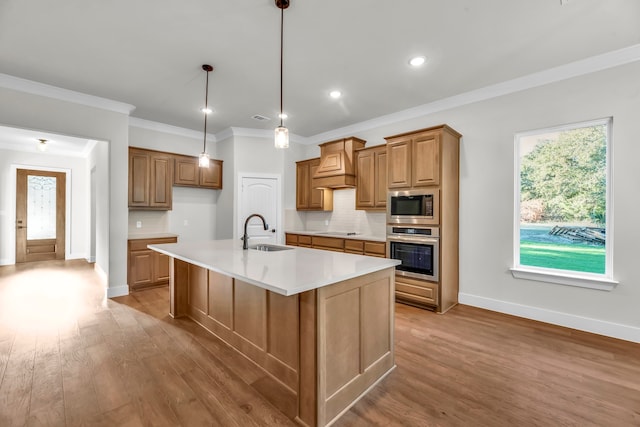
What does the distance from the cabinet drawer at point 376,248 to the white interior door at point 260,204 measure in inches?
83.0

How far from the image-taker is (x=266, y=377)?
214 centimetres

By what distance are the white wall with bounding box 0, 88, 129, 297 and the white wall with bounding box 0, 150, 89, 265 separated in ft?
13.2

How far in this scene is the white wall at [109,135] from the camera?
139 inches

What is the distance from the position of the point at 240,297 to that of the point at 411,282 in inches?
90.8

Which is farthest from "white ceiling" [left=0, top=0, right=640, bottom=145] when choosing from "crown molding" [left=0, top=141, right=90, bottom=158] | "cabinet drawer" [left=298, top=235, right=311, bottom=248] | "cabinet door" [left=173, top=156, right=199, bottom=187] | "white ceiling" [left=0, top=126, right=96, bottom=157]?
"crown molding" [left=0, top=141, right=90, bottom=158]

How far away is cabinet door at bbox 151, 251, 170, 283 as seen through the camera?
457cm

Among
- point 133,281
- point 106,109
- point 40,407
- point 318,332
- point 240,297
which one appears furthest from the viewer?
point 133,281

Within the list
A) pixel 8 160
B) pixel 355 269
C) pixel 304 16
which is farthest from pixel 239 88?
pixel 8 160

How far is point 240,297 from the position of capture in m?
2.48

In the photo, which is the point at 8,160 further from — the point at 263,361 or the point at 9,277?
the point at 263,361

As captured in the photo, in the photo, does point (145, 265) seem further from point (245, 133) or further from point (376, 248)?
point (376, 248)

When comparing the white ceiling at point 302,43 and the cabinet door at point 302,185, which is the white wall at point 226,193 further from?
the white ceiling at point 302,43

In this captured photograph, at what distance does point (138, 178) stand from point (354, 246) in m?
3.73

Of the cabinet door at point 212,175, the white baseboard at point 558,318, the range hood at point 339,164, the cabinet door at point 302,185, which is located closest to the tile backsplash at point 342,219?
the cabinet door at point 302,185
